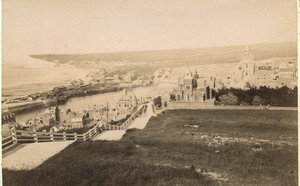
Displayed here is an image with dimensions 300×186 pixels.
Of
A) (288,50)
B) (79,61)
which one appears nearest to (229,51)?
(288,50)

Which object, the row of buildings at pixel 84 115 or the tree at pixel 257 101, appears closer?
the tree at pixel 257 101

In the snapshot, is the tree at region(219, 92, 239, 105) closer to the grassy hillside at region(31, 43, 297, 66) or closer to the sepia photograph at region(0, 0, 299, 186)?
the sepia photograph at region(0, 0, 299, 186)

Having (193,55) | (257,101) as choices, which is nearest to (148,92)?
(193,55)

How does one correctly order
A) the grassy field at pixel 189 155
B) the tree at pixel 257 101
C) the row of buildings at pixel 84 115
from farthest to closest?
the row of buildings at pixel 84 115, the tree at pixel 257 101, the grassy field at pixel 189 155

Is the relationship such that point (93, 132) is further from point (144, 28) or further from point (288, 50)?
point (288, 50)

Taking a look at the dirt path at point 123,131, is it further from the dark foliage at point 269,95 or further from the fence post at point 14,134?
the fence post at point 14,134

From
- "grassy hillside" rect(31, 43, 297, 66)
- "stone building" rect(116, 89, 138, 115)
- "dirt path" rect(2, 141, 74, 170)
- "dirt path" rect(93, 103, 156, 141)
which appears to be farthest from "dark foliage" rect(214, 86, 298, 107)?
"dirt path" rect(2, 141, 74, 170)

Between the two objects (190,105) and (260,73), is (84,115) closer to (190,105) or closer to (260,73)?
(190,105)

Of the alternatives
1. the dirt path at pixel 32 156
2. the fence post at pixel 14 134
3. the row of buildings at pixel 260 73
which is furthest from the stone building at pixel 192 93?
the fence post at pixel 14 134
